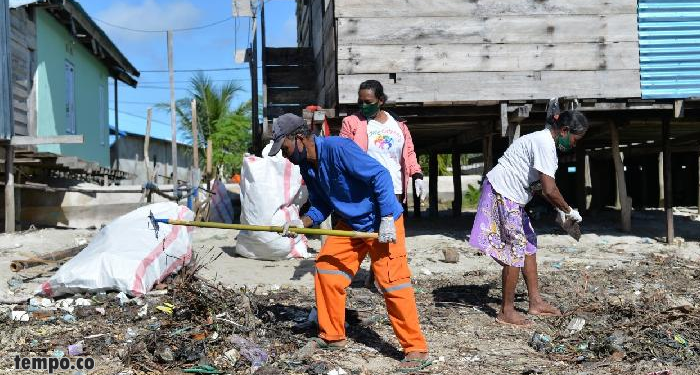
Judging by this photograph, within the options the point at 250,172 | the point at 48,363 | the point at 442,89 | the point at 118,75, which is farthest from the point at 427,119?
the point at 118,75

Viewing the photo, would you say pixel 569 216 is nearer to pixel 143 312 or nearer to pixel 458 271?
pixel 458 271

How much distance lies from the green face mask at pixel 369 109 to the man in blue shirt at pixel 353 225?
4.58 ft

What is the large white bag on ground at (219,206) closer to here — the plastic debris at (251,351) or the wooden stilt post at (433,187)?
the wooden stilt post at (433,187)

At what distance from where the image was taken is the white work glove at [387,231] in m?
3.48

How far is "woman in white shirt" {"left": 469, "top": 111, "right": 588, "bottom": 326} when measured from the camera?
4262 millimetres

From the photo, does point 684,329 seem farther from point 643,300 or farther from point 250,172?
point 250,172

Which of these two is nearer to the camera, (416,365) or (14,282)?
(416,365)

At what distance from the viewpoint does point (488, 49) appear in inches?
324

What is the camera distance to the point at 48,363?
3.57 meters

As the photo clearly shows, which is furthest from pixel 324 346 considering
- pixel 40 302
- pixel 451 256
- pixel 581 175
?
pixel 581 175

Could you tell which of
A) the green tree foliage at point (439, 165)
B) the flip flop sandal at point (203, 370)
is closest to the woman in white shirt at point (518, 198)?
the flip flop sandal at point (203, 370)

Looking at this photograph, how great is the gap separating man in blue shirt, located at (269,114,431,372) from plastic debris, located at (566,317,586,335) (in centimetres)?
118

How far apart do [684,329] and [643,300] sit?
0.88 m

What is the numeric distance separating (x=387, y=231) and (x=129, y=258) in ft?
8.53
